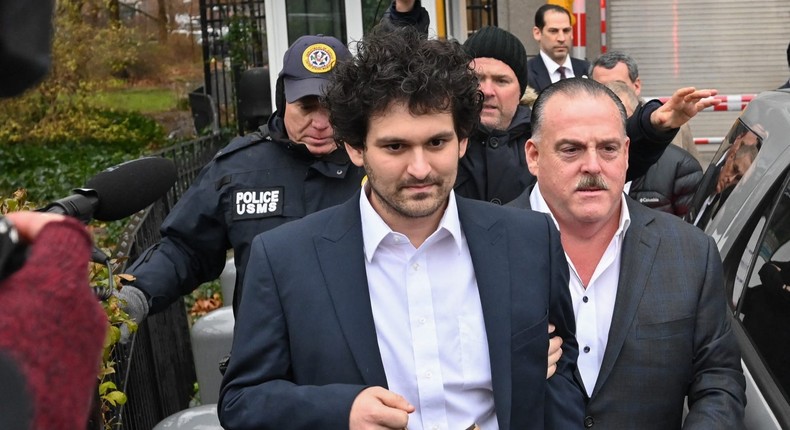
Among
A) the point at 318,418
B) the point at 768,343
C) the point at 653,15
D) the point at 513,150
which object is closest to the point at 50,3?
the point at 318,418

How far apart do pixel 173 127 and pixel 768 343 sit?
1403cm

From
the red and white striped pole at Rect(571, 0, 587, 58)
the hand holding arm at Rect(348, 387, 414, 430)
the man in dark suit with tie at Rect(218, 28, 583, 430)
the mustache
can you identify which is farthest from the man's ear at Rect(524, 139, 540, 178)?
the red and white striped pole at Rect(571, 0, 587, 58)

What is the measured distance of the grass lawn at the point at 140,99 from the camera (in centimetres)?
1619

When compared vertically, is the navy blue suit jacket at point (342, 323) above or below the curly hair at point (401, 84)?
below

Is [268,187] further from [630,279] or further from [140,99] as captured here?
[140,99]

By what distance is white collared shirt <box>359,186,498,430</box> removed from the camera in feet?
9.04

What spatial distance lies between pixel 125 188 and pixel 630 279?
4.86 feet

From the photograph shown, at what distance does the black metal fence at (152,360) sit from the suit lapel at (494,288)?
1.52 meters

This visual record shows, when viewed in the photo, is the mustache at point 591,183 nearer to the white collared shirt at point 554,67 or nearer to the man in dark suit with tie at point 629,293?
the man in dark suit with tie at point 629,293

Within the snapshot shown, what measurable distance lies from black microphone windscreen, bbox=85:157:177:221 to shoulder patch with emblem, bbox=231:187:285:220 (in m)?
1.32

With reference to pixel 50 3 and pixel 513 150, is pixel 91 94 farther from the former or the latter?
pixel 50 3

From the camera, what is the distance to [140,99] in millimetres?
16688

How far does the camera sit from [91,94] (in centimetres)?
1594

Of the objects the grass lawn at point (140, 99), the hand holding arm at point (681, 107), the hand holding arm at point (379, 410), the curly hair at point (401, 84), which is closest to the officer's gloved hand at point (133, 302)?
the curly hair at point (401, 84)
